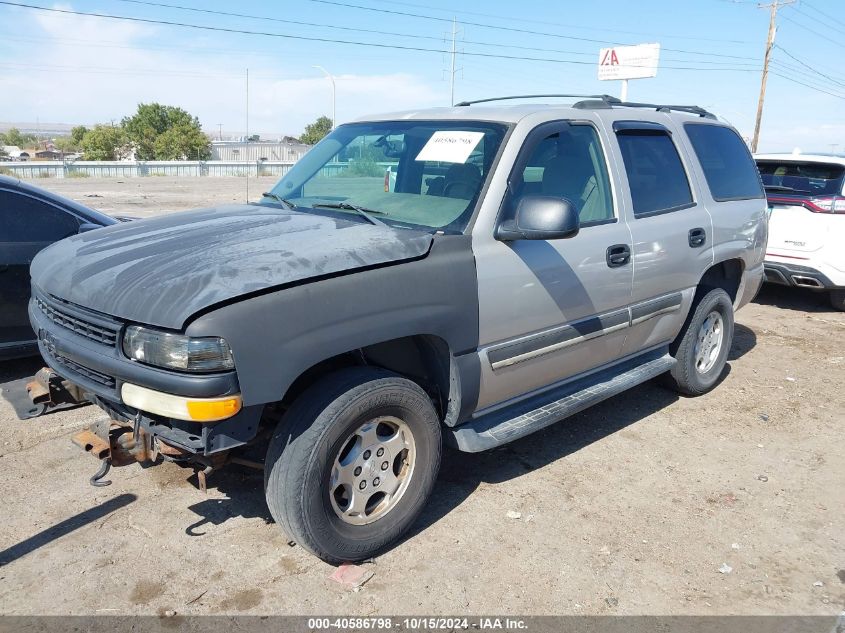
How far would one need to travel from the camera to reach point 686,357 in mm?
5172

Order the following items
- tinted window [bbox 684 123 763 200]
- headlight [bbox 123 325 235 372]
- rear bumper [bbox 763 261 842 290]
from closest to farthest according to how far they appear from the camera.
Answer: headlight [bbox 123 325 235 372], tinted window [bbox 684 123 763 200], rear bumper [bbox 763 261 842 290]

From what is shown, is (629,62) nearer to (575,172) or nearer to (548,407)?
(575,172)

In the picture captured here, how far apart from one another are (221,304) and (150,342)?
1.10 feet

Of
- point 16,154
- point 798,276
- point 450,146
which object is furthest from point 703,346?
point 16,154

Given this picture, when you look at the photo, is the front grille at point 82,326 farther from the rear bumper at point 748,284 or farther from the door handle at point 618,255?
the rear bumper at point 748,284

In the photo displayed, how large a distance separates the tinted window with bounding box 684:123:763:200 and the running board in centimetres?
143

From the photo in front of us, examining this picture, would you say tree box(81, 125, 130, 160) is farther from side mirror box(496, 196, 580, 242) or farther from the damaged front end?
side mirror box(496, 196, 580, 242)

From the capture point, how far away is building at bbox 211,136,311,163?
70062 mm

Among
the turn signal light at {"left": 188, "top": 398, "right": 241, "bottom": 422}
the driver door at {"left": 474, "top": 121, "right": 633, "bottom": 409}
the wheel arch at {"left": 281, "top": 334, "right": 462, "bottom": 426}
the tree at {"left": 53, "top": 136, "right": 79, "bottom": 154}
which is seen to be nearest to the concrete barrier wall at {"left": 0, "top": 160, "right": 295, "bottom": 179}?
the driver door at {"left": 474, "top": 121, "right": 633, "bottom": 409}

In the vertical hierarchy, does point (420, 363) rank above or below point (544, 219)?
below

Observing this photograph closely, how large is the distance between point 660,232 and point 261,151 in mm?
80138

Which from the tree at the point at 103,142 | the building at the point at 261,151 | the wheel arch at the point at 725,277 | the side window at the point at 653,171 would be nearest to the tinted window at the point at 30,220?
the side window at the point at 653,171

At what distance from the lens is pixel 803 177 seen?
826 centimetres

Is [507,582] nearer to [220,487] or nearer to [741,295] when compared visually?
[220,487]
